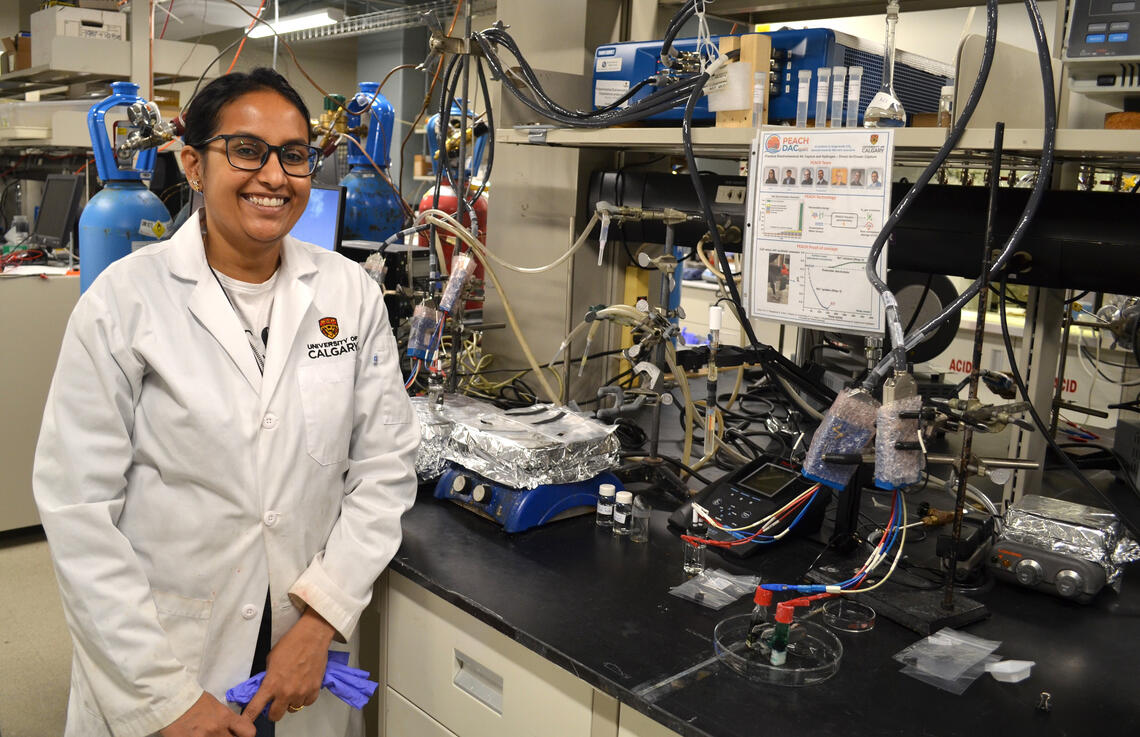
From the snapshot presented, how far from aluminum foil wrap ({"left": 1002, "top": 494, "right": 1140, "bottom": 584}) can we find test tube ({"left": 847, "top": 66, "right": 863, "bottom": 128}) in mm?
708

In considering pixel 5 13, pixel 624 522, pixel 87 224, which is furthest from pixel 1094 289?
pixel 5 13

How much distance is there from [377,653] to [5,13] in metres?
6.46

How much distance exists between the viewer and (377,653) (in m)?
1.57

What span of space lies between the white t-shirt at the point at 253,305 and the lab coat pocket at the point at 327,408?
82 mm

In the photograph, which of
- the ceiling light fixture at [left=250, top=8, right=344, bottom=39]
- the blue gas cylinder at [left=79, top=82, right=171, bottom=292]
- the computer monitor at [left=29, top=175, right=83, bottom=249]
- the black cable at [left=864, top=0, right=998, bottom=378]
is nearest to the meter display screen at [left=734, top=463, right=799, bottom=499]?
the black cable at [left=864, top=0, right=998, bottom=378]

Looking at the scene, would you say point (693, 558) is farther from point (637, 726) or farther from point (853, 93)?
point (853, 93)

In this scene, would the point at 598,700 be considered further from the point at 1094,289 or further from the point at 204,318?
the point at 1094,289

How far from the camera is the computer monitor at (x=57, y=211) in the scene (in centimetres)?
386

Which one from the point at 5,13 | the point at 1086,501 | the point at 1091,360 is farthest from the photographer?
the point at 5,13

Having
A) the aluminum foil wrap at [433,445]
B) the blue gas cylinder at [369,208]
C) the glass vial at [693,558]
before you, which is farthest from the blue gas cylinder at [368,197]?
the glass vial at [693,558]

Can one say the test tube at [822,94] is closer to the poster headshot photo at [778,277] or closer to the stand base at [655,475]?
the poster headshot photo at [778,277]

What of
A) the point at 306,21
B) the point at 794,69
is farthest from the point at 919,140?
the point at 306,21

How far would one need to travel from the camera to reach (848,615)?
4.26 feet

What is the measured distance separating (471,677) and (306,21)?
689 centimetres
